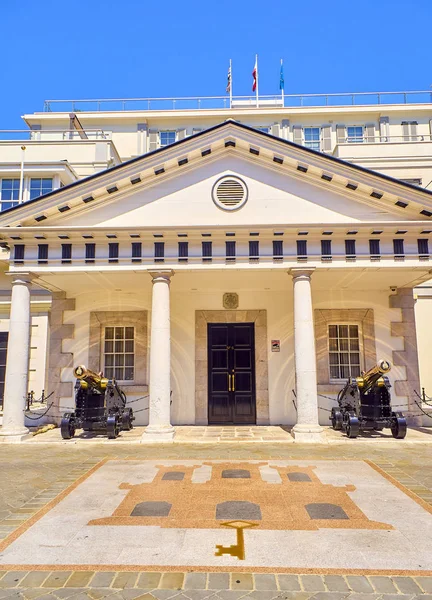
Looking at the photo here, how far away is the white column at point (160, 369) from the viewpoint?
10.4m

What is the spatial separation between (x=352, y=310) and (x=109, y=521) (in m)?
10.1

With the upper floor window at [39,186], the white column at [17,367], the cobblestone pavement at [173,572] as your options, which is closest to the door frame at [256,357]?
the cobblestone pavement at [173,572]

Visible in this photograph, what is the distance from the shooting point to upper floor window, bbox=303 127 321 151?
2595cm

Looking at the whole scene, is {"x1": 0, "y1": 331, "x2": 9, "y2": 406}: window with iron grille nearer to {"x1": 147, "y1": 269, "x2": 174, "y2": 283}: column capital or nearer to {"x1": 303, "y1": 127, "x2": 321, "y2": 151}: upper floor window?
{"x1": 147, "y1": 269, "x2": 174, "y2": 283}: column capital

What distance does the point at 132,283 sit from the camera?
12570 mm

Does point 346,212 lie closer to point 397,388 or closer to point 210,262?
point 210,262

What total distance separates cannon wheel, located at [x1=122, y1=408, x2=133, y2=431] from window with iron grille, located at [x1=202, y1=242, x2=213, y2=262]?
4684 mm

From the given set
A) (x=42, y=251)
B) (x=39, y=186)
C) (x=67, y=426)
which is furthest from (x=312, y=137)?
(x=67, y=426)

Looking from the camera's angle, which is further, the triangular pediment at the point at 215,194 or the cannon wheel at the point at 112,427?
the triangular pediment at the point at 215,194

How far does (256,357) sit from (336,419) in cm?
290

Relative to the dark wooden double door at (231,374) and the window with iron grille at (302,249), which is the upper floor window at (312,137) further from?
the window with iron grille at (302,249)

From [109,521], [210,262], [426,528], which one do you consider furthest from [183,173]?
[426,528]

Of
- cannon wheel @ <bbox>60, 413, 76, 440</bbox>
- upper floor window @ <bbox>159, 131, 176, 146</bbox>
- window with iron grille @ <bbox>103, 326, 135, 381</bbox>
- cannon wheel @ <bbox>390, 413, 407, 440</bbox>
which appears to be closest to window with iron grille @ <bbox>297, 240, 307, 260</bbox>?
cannon wheel @ <bbox>390, 413, 407, 440</bbox>

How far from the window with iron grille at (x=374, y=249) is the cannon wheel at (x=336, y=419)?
422 cm
